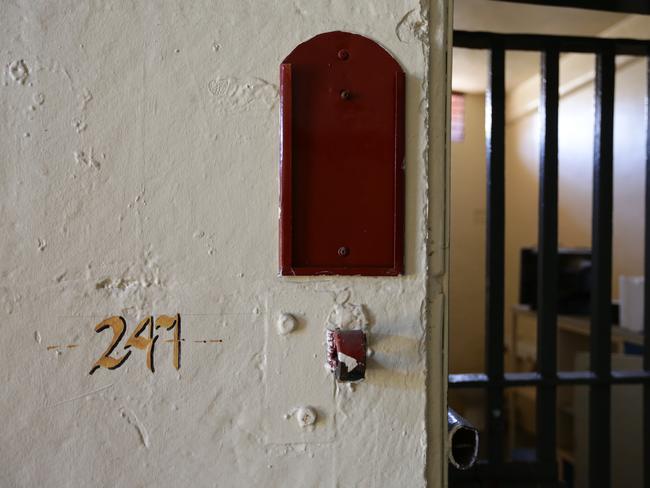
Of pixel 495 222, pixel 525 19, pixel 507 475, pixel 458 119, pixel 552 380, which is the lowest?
pixel 507 475

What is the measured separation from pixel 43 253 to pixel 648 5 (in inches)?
67.8

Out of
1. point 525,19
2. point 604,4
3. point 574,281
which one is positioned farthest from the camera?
point 525,19

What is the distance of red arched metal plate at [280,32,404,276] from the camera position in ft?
3.03

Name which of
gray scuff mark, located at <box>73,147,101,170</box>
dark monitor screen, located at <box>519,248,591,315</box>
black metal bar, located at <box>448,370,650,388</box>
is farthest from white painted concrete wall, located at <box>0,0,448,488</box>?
dark monitor screen, located at <box>519,248,591,315</box>

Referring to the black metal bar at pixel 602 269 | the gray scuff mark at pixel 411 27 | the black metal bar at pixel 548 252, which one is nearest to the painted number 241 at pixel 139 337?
the gray scuff mark at pixel 411 27

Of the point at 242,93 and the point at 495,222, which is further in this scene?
the point at 495,222

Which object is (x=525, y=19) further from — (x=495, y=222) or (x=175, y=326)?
(x=175, y=326)

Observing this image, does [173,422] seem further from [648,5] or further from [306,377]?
[648,5]

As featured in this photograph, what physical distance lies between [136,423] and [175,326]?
21cm

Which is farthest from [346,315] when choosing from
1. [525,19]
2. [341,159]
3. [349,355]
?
[525,19]

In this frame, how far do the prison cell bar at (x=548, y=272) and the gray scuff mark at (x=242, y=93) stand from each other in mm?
663

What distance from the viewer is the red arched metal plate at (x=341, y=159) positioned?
3.03 feet

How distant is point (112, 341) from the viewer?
2.95ft

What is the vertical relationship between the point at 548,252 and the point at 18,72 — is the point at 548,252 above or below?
below
